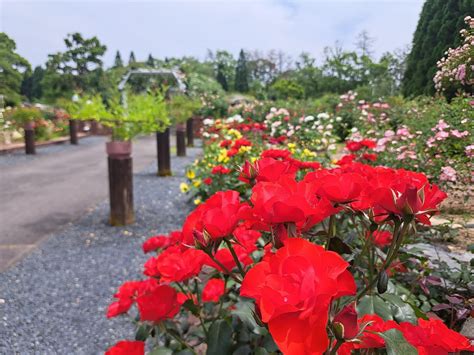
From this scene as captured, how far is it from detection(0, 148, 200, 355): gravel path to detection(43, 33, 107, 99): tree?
86cm

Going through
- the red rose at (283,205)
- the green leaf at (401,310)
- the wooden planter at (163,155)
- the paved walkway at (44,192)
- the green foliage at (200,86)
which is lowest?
the paved walkway at (44,192)

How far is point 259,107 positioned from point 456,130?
34.7 ft

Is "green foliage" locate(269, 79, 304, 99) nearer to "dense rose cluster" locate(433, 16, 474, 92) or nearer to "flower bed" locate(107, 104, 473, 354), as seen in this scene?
"dense rose cluster" locate(433, 16, 474, 92)

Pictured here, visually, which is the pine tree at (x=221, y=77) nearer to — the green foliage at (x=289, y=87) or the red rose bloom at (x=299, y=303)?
the green foliage at (x=289, y=87)

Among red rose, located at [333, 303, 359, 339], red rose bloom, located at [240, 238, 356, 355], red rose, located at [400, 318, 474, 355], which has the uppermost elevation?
red rose bloom, located at [240, 238, 356, 355]

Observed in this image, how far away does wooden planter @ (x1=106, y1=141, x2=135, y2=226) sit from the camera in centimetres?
359

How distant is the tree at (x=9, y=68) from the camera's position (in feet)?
3.56

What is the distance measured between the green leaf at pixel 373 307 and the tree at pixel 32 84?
3.66 ft

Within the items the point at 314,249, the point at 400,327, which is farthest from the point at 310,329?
the point at 400,327

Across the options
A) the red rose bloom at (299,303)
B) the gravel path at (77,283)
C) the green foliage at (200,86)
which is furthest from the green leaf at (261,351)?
the green foliage at (200,86)

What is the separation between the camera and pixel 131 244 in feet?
10.4

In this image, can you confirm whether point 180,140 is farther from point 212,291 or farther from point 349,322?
point 349,322

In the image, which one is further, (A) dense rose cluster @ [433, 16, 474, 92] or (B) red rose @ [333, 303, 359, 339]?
(A) dense rose cluster @ [433, 16, 474, 92]

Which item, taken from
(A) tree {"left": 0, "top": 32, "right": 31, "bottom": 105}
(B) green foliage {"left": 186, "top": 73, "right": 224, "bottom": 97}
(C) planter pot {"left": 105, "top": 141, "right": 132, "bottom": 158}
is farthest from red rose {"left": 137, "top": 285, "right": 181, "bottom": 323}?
(B) green foliage {"left": 186, "top": 73, "right": 224, "bottom": 97}
